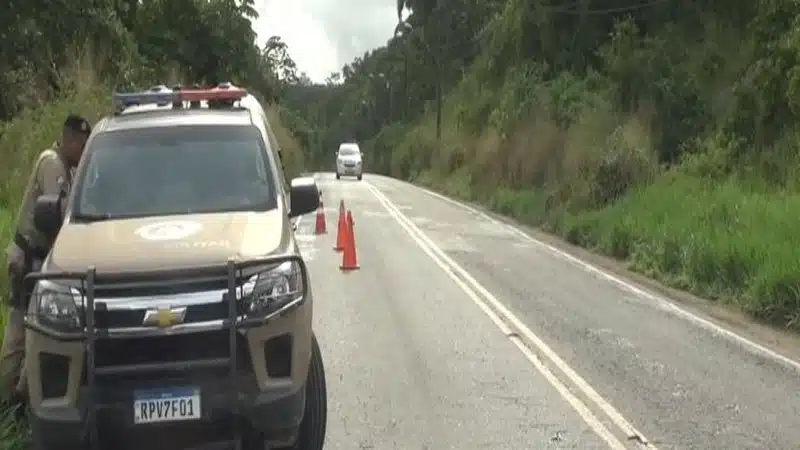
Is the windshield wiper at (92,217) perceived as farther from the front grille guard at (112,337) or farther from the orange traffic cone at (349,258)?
the orange traffic cone at (349,258)

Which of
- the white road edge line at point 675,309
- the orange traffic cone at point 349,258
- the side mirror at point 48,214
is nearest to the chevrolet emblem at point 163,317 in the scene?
the side mirror at point 48,214

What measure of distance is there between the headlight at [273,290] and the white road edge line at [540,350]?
2.53 m

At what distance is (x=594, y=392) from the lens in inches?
362

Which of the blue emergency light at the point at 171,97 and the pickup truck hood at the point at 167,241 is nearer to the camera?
the pickup truck hood at the point at 167,241

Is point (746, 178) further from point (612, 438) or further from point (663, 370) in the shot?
point (612, 438)

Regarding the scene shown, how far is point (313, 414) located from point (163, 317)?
1.40m

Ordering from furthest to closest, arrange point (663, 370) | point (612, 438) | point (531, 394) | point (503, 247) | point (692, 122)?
point (692, 122), point (503, 247), point (663, 370), point (531, 394), point (612, 438)

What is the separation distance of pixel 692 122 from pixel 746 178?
32.0 feet

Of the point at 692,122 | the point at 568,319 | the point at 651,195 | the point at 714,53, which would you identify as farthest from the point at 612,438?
the point at 714,53

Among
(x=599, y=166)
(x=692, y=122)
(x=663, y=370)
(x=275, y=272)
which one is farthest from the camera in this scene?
(x=692, y=122)

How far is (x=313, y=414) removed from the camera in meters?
7.14

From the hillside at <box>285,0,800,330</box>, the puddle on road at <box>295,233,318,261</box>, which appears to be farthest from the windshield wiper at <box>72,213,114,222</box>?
the puddle on road at <box>295,233,318,261</box>

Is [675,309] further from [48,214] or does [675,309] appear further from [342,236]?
[48,214]

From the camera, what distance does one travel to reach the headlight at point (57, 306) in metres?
6.26
